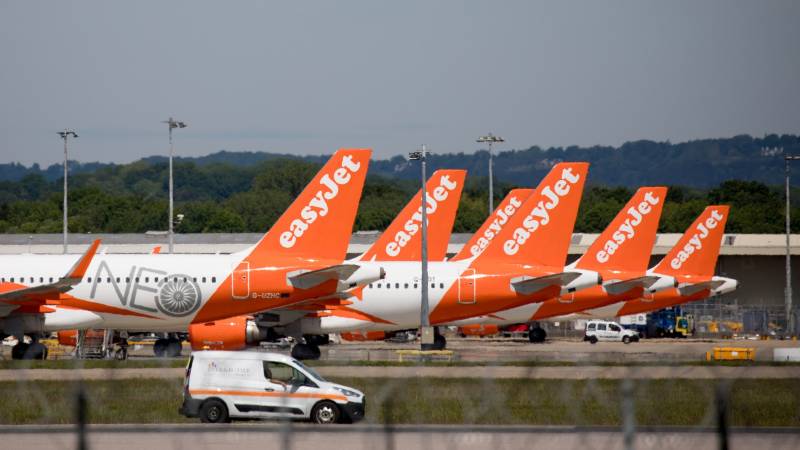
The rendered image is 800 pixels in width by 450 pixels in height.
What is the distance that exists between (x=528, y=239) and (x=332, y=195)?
42.3 ft

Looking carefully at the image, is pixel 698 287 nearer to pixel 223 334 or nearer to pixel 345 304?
pixel 345 304

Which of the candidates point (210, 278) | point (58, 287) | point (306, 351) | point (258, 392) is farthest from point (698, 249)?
point (258, 392)

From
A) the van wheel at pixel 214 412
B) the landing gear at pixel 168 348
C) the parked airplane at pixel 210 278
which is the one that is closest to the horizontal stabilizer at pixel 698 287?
the parked airplane at pixel 210 278

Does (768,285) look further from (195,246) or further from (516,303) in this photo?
(516,303)

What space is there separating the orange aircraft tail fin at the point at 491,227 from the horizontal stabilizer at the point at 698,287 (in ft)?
38.2

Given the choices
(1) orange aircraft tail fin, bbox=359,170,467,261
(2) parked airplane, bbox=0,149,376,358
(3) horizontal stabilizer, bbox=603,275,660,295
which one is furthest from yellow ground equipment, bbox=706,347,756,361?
(2) parked airplane, bbox=0,149,376,358

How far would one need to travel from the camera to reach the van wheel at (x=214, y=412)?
101ft

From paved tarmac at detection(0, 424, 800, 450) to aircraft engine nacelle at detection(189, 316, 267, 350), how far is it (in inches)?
1068

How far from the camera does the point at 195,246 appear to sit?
113 m

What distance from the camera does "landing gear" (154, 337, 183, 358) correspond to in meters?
61.4

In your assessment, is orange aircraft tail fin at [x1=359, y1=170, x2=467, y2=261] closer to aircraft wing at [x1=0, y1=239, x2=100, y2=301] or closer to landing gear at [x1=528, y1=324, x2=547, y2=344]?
landing gear at [x1=528, y1=324, x2=547, y2=344]

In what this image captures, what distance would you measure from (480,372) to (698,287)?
1641 inches

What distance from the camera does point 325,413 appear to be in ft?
103

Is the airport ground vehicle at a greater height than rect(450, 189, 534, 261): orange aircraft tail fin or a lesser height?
lesser
